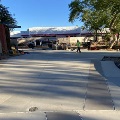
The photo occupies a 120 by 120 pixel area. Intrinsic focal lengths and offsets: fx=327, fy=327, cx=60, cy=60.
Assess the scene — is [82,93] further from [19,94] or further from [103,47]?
[103,47]

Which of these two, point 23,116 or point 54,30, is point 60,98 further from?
point 54,30

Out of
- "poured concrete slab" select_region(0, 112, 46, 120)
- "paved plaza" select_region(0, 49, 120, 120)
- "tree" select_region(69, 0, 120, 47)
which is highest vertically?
"tree" select_region(69, 0, 120, 47)

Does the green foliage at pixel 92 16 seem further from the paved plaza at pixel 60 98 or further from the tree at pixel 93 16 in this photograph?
the paved plaza at pixel 60 98

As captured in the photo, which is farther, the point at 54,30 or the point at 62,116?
the point at 54,30

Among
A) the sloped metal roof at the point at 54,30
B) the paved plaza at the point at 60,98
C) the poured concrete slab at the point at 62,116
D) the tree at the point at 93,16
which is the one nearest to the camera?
the poured concrete slab at the point at 62,116

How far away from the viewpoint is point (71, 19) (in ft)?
194

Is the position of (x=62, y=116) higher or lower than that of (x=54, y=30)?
lower

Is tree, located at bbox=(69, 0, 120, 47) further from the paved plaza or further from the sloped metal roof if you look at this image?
the paved plaza

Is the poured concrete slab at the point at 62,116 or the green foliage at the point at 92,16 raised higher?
the green foliage at the point at 92,16

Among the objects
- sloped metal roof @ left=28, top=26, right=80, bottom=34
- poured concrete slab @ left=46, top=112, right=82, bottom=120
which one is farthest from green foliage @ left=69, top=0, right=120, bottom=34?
poured concrete slab @ left=46, top=112, right=82, bottom=120

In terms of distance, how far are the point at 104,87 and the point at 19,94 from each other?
293 cm

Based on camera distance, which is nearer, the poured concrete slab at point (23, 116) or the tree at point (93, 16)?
the poured concrete slab at point (23, 116)

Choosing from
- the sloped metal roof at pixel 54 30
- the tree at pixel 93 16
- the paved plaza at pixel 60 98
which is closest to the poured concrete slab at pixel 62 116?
the paved plaza at pixel 60 98

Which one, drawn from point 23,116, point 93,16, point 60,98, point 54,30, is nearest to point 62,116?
point 23,116
